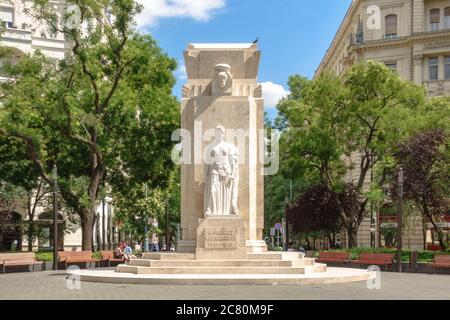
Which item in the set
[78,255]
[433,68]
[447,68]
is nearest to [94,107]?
[78,255]

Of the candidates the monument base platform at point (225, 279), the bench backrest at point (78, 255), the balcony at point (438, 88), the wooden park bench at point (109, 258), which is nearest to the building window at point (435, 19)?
the balcony at point (438, 88)

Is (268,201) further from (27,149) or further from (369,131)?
(27,149)

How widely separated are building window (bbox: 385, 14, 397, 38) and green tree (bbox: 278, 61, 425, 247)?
2084cm

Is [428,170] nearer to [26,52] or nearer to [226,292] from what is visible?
[226,292]

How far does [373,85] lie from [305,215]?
34.5ft

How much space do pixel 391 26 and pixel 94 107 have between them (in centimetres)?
3221

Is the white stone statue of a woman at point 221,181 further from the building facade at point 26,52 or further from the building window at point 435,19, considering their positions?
the building window at point 435,19

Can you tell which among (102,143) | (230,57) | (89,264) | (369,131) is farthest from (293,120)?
(230,57)

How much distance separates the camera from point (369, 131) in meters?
40.0

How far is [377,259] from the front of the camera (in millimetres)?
29453

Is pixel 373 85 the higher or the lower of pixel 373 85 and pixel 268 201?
the higher

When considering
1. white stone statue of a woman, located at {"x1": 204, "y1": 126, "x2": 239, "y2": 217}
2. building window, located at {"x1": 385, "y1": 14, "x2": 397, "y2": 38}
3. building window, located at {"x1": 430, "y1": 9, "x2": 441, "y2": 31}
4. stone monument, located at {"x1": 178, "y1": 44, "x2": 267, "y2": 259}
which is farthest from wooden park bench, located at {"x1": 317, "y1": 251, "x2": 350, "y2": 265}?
building window, located at {"x1": 385, "y1": 14, "x2": 397, "y2": 38}

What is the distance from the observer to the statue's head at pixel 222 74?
22.1 metres

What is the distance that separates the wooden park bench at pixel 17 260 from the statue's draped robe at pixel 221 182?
430 inches
